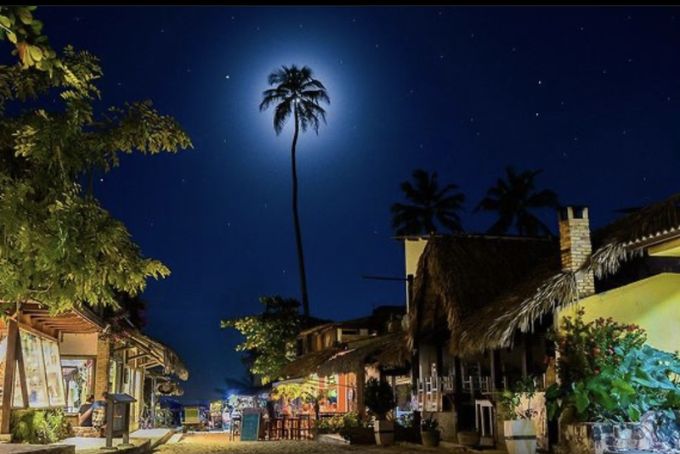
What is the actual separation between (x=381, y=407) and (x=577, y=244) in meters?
7.62

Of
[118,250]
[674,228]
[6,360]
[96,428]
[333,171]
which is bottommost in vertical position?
[96,428]

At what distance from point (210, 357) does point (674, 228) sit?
268 ft

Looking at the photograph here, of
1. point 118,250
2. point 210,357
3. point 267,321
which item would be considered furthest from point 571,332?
point 210,357

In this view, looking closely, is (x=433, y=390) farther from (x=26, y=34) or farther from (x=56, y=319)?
(x=26, y=34)

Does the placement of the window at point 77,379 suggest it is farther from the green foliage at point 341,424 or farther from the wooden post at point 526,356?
the wooden post at point 526,356

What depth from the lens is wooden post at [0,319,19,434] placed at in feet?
43.2

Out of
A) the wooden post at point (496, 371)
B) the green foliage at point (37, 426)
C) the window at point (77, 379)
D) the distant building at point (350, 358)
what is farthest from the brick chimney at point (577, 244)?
the window at point (77, 379)

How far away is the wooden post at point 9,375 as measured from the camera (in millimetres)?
13158

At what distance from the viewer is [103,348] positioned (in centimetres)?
2078

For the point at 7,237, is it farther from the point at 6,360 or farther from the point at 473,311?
the point at 473,311

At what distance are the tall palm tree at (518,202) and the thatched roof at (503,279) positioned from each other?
84.7 ft

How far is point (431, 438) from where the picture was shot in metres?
17.7

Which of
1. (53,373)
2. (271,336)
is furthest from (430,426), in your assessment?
(271,336)

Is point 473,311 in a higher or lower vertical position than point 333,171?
lower
